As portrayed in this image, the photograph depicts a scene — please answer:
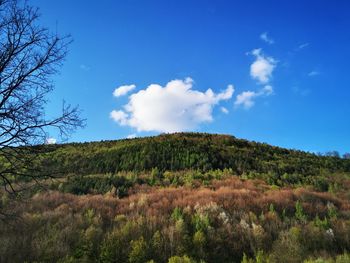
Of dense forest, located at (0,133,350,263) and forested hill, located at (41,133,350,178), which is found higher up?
forested hill, located at (41,133,350,178)

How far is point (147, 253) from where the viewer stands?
9586 millimetres

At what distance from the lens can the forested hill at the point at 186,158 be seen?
28.0 meters

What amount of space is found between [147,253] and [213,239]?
2.42 meters

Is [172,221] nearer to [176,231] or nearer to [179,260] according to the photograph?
[176,231]

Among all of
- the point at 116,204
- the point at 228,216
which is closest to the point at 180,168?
the point at 116,204

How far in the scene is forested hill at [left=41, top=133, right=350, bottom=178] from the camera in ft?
92.0

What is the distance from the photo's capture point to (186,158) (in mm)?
29594

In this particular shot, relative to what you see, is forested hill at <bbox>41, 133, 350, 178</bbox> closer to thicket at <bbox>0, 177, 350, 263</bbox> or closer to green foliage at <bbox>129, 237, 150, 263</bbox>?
thicket at <bbox>0, 177, 350, 263</bbox>

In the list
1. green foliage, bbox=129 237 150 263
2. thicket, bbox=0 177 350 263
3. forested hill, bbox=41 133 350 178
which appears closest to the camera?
green foliage, bbox=129 237 150 263

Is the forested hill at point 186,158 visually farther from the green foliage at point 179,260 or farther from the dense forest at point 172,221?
the green foliage at point 179,260

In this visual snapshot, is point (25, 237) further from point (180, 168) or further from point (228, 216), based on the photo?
point (180, 168)

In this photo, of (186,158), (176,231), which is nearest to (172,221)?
(176,231)

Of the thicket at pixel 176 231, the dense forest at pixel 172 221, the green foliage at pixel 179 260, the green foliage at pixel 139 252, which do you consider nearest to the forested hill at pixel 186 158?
the dense forest at pixel 172 221

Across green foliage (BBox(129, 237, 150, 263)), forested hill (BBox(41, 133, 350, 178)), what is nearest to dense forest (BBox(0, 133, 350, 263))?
green foliage (BBox(129, 237, 150, 263))
